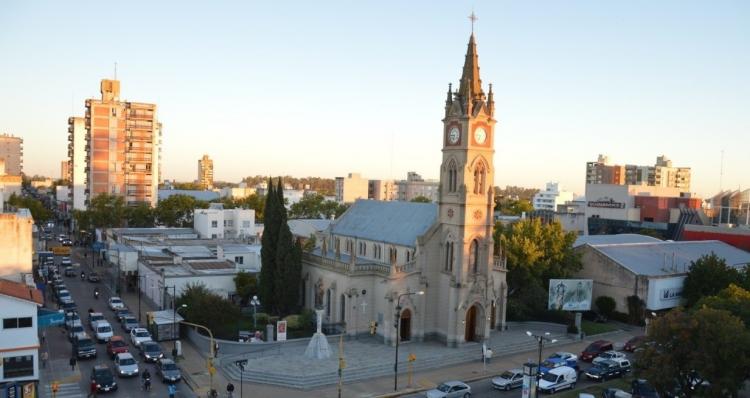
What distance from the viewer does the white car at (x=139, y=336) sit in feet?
166

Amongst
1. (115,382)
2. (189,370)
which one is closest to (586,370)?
(189,370)

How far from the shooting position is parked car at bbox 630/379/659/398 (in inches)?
1592

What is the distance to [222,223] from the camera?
106062 mm

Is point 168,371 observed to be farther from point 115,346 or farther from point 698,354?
point 698,354

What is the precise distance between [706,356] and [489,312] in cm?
2195

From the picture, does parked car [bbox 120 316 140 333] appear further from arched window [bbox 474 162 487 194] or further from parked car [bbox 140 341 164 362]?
arched window [bbox 474 162 487 194]

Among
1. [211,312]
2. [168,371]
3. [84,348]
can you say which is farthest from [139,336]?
[168,371]

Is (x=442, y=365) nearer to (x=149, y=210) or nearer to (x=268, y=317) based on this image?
(x=268, y=317)

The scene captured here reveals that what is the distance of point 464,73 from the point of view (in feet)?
181

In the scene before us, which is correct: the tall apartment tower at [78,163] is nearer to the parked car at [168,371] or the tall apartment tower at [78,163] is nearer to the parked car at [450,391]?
the parked car at [168,371]

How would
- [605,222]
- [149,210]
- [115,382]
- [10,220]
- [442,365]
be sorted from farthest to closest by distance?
[149,210] → [605,222] → [10,220] → [442,365] → [115,382]

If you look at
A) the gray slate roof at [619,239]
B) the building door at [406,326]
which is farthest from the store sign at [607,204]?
the building door at [406,326]

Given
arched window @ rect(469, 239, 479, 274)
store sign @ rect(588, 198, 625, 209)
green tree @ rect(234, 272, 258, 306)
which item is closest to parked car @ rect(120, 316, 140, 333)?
green tree @ rect(234, 272, 258, 306)

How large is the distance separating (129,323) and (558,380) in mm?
38784
